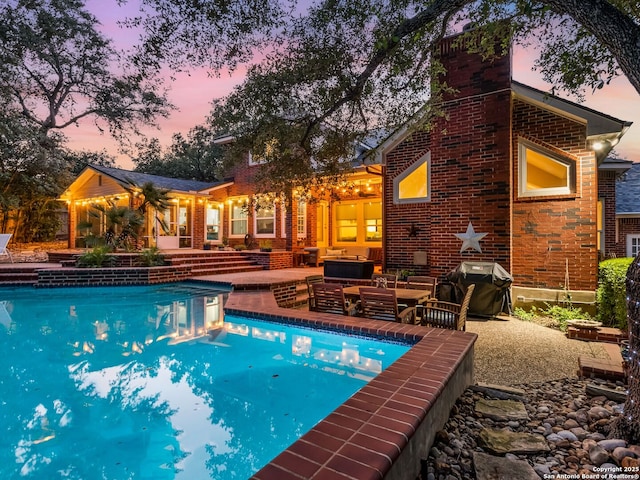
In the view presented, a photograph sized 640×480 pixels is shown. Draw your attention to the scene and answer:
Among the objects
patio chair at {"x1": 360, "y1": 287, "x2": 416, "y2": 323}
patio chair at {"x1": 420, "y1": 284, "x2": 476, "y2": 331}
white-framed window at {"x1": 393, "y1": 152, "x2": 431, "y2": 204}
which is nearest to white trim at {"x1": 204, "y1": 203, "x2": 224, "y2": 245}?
white-framed window at {"x1": 393, "y1": 152, "x2": 431, "y2": 204}

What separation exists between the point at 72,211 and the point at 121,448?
792 inches

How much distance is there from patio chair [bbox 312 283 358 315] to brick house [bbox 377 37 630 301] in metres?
3.45

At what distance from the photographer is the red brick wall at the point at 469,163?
7754 mm

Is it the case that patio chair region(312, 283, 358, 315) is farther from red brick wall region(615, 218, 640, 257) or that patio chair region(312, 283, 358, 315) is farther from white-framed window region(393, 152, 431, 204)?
red brick wall region(615, 218, 640, 257)

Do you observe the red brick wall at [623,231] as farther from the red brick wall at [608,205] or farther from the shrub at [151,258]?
the shrub at [151,258]

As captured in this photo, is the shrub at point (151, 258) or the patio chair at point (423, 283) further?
the shrub at point (151, 258)

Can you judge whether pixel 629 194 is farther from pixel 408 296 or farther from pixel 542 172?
pixel 408 296

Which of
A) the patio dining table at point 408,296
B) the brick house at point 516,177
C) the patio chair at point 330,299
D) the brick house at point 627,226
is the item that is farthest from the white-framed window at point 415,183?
the brick house at point 627,226

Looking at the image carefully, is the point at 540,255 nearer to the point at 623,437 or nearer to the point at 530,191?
the point at 530,191

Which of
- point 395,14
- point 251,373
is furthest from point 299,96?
point 251,373

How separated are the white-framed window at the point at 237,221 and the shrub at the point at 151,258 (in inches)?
208

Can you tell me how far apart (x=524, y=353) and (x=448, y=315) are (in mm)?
1106

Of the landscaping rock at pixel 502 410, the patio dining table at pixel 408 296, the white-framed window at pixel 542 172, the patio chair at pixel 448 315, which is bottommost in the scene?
the landscaping rock at pixel 502 410

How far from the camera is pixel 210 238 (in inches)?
692
